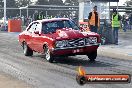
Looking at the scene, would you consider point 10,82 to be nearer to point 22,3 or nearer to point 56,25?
point 56,25

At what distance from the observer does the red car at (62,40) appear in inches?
480

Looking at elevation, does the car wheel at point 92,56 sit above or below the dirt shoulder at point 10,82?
above

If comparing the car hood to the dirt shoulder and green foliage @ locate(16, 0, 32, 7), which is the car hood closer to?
the dirt shoulder

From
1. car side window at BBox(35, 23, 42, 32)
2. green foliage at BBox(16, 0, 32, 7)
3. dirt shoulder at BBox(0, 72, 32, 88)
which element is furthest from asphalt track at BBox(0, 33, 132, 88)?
green foliage at BBox(16, 0, 32, 7)

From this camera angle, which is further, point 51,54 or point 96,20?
point 96,20

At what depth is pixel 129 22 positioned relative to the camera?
40.2 m

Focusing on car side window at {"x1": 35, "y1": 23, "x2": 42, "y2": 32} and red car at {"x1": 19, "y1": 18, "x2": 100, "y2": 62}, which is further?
car side window at {"x1": 35, "y1": 23, "x2": 42, "y2": 32}

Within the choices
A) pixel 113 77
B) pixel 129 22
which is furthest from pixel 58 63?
pixel 129 22

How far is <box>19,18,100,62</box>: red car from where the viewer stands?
12.2m

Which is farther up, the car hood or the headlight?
the car hood

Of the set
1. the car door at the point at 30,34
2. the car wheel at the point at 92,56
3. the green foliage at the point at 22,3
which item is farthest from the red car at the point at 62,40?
the green foliage at the point at 22,3

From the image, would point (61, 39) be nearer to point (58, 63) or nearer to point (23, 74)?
point (58, 63)

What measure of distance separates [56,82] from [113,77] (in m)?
5.24

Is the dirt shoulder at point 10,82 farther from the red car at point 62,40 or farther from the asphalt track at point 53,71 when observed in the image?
the red car at point 62,40
